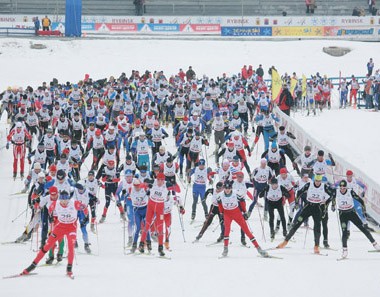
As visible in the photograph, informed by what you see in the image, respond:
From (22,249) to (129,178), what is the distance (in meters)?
2.67

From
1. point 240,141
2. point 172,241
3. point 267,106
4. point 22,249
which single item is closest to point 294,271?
point 172,241

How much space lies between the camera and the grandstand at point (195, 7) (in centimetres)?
5619

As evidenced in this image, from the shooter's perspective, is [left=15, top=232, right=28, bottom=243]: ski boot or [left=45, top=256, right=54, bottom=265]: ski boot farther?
[left=15, top=232, right=28, bottom=243]: ski boot

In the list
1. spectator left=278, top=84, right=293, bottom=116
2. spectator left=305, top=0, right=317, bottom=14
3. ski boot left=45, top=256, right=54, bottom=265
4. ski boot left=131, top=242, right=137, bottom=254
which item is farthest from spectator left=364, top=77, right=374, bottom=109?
ski boot left=45, top=256, right=54, bottom=265

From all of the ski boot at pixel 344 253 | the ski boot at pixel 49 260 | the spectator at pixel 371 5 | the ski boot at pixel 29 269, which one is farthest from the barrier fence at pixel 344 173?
the spectator at pixel 371 5

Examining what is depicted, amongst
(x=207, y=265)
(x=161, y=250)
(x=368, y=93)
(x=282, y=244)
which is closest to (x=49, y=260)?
(x=161, y=250)

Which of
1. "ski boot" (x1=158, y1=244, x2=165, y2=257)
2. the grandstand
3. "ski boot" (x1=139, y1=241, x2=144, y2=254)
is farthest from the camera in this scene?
the grandstand

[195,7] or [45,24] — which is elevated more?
[195,7]

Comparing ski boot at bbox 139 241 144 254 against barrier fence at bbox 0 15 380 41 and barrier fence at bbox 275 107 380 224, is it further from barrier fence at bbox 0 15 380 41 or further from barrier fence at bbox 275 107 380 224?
barrier fence at bbox 0 15 380 41

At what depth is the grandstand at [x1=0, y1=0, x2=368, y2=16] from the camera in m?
56.2

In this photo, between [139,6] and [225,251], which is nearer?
[225,251]

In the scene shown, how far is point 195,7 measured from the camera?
5716cm

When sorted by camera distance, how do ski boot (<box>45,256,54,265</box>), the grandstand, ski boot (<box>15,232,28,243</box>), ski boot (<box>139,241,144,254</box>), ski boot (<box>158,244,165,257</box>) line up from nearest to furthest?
1. ski boot (<box>45,256,54,265</box>)
2. ski boot (<box>158,244,165,257</box>)
3. ski boot (<box>139,241,144,254</box>)
4. ski boot (<box>15,232,28,243</box>)
5. the grandstand

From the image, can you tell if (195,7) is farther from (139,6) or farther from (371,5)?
(371,5)
